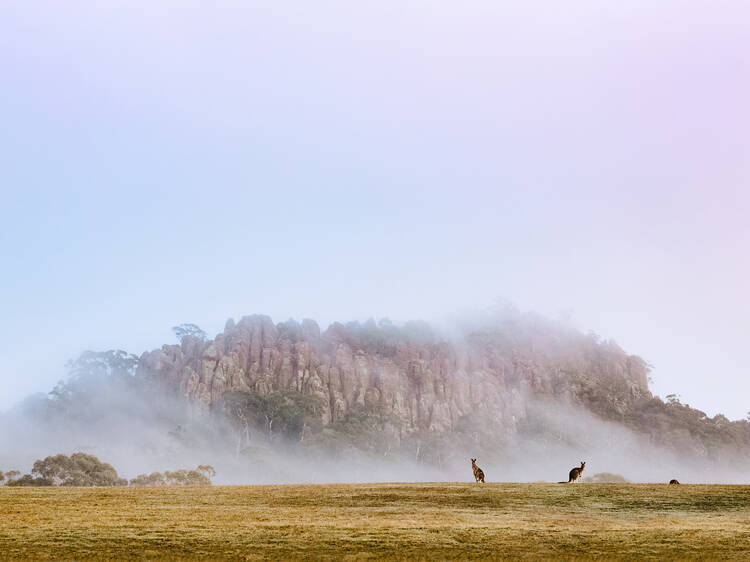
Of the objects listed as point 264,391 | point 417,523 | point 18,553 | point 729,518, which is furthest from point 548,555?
point 264,391

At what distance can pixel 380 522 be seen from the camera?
1332 inches

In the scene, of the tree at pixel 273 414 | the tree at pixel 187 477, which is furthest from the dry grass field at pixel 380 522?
the tree at pixel 273 414

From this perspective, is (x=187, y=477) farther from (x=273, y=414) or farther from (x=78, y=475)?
(x=273, y=414)

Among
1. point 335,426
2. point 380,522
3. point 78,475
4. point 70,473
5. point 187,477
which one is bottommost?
point 187,477

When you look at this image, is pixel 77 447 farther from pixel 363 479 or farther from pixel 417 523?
pixel 417 523

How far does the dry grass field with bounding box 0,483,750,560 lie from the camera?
28.3m

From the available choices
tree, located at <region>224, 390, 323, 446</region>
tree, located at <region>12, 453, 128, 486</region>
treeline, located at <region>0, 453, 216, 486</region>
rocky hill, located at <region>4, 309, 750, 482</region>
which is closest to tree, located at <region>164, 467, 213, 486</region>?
treeline, located at <region>0, 453, 216, 486</region>

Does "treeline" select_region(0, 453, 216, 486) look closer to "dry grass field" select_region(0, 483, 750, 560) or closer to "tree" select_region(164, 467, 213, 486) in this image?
"tree" select_region(164, 467, 213, 486)

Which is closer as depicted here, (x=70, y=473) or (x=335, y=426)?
(x=70, y=473)

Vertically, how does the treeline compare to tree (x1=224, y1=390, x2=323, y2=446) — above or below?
below

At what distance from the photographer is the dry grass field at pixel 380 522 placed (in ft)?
92.9

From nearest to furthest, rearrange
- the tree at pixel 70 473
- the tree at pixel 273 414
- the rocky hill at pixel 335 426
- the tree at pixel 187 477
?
the tree at pixel 70 473 → the tree at pixel 187 477 → the rocky hill at pixel 335 426 → the tree at pixel 273 414

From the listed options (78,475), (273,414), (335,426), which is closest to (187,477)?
(78,475)

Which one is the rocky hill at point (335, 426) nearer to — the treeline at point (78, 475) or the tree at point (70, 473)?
the treeline at point (78, 475)
